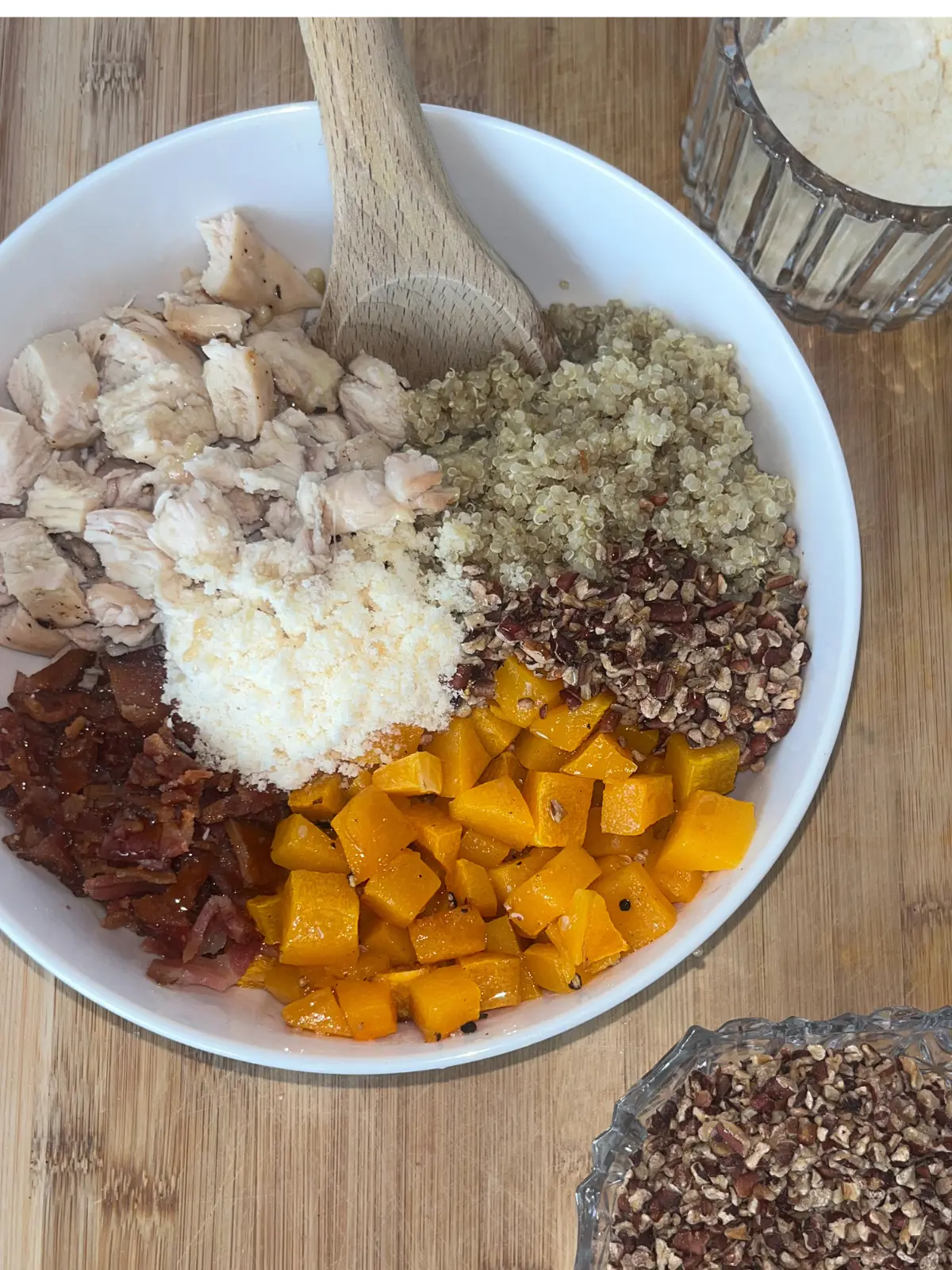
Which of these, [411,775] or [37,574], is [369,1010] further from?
[37,574]

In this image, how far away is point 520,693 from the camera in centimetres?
188

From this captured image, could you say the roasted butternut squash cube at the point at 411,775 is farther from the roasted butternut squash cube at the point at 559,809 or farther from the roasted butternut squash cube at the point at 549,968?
the roasted butternut squash cube at the point at 549,968

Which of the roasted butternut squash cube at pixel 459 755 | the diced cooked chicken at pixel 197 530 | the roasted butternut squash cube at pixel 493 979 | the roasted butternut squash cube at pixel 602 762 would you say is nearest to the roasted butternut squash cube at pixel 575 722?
the roasted butternut squash cube at pixel 602 762

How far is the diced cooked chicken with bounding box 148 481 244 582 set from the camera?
1.84 m

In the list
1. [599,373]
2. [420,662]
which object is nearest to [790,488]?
[599,373]

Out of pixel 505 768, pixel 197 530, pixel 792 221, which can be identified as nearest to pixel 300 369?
pixel 197 530

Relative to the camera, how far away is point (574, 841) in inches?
73.0

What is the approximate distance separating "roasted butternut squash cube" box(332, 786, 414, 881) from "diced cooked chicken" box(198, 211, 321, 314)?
94 cm

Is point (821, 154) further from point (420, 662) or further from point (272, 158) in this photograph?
point (420, 662)

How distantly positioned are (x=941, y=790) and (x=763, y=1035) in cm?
58

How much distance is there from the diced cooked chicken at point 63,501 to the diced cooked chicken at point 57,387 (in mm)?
86

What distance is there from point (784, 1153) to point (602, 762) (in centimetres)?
65

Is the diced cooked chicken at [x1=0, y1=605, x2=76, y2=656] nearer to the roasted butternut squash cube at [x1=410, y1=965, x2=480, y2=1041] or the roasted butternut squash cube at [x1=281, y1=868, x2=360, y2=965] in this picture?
the roasted butternut squash cube at [x1=281, y1=868, x2=360, y2=965]

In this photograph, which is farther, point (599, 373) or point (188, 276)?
point (188, 276)
